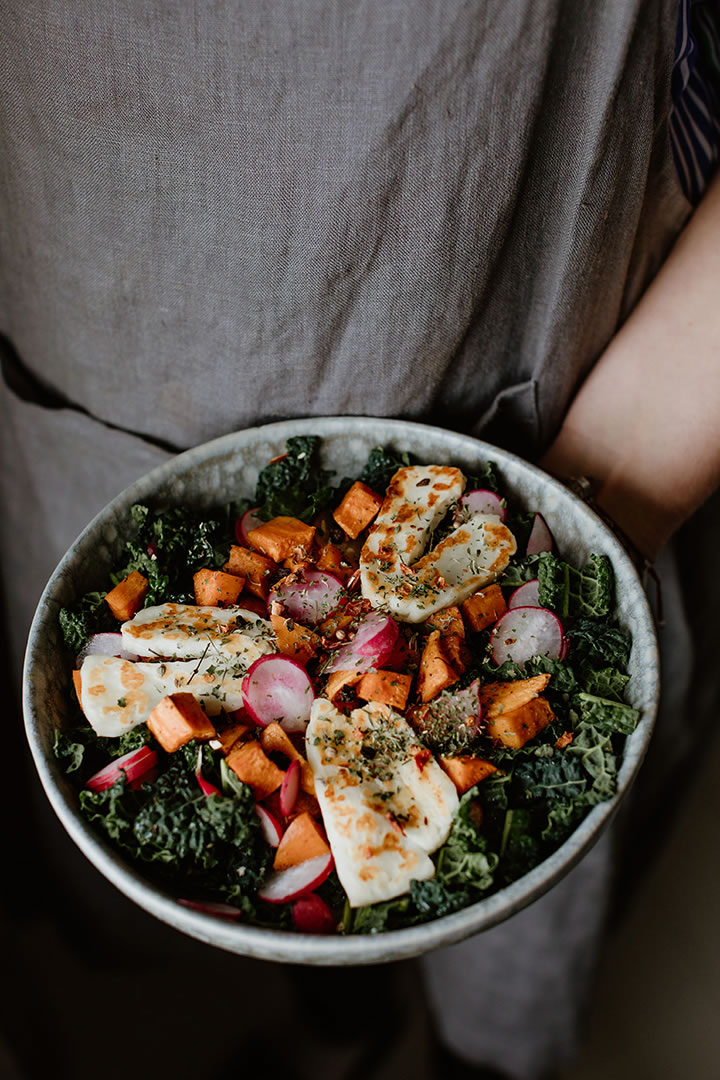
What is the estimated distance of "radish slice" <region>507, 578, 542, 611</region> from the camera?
1043 mm

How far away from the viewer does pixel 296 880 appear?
88cm

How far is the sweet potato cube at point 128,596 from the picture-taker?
1.03 meters

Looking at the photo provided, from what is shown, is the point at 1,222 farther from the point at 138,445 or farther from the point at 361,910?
the point at 361,910

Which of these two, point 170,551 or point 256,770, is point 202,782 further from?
point 170,551

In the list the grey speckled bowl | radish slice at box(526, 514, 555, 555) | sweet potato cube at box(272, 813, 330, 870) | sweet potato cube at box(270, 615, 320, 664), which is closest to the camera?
the grey speckled bowl

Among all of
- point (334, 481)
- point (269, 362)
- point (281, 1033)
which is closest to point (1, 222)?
point (269, 362)

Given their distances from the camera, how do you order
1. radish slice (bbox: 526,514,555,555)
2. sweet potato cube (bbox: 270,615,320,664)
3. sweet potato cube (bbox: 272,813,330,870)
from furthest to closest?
radish slice (bbox: 526,514,555,555) → sweet potato cube (bbox: 270,615,320,664) → sweet potato cube (bbox: 272,813,330,870)

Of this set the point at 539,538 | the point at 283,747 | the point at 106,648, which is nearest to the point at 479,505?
the point at 539,538

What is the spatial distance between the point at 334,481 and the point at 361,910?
1.85 feet

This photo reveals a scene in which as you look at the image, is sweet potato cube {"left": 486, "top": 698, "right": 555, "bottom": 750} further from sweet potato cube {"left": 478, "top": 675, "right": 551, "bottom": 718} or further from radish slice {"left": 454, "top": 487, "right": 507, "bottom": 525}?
radish slice {"left": 454, "top": 487, "right": 507, "bottom": 525}

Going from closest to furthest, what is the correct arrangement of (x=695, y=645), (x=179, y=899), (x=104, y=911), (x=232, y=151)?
(x=179, y=899), (x=232, y=151), (x=695, y=645), (x=104, y=911)

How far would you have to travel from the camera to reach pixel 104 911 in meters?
1.88

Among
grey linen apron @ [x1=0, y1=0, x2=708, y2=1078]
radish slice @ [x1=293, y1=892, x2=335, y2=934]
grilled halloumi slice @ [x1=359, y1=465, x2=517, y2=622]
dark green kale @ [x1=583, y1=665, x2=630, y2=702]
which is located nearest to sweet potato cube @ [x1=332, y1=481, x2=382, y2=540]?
grilled halloumi slice @ [x1=359, y1=465, x2=517, y2=622]

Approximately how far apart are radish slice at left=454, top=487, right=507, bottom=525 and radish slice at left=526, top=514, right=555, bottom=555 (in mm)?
43
